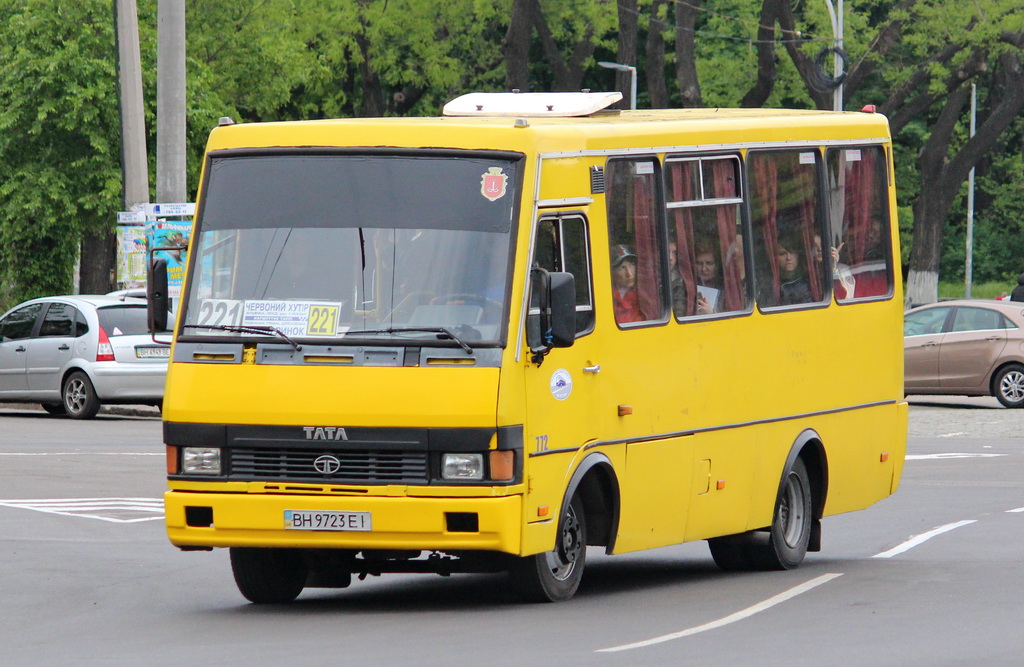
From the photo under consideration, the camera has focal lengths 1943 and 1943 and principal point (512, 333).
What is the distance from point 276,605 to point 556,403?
6.54 ft

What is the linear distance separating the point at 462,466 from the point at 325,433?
690mm

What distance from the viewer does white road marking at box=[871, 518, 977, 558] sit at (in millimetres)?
13159

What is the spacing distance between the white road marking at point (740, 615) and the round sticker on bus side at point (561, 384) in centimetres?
136

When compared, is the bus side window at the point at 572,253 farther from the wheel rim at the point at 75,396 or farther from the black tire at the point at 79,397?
the wheel rim at the point at 75,396

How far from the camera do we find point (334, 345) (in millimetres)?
9516

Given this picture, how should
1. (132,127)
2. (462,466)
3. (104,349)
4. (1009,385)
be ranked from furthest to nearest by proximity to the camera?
(132,127) < (1009,385) < (104,349) < (462,466)

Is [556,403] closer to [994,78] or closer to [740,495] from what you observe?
[740,495]

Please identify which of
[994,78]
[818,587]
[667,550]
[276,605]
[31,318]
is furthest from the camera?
[994,78]

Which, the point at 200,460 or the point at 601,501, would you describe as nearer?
the point at 200,460

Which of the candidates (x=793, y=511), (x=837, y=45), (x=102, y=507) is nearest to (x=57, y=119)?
(x=837, y=45)

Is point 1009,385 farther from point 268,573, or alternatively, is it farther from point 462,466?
point 462,466

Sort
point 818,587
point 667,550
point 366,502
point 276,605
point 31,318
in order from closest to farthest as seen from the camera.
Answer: point 366,502, point 276,605, point 818,587, point 667,550, point 31,318

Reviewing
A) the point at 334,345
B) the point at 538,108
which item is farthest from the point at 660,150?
the point at 334,345

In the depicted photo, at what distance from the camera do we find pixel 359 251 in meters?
9.69
